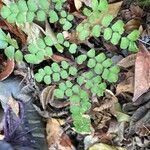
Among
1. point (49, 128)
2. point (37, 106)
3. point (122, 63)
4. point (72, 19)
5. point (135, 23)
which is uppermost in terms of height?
point (72, 19)

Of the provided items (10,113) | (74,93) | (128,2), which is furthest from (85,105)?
(128,2)

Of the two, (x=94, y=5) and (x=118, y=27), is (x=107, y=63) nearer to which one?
(x=118, y=27)

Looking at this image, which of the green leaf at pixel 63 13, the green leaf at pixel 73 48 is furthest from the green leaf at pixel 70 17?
the green leaf at pixel 73 48

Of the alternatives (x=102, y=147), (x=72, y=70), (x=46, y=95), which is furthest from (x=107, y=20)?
(x=102, y=147)

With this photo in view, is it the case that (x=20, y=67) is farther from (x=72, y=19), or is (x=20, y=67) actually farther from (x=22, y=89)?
(x=72, y=19)

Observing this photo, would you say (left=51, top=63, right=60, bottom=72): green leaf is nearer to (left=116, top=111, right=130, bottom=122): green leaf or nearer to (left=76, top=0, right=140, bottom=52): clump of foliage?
(left=76, top=0, right=140, bottom=52): clump of foliage

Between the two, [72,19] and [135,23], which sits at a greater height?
[72,19]
